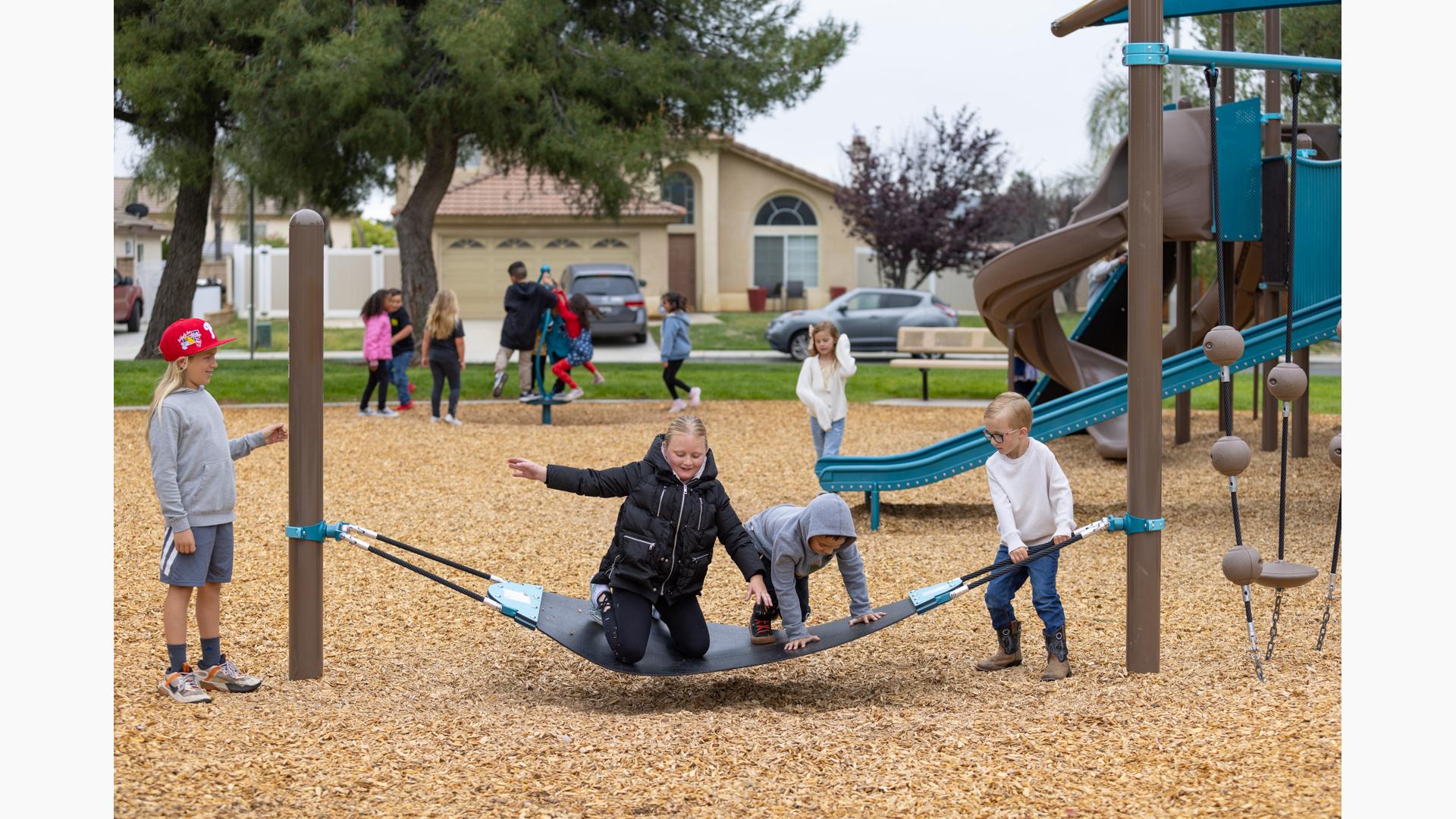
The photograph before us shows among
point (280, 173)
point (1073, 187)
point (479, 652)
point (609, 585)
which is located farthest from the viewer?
point (1073, 187)

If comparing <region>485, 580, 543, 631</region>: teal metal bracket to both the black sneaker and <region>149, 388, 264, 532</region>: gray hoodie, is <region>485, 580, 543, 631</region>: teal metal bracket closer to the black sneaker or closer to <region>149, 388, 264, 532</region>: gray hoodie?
the black sneaker

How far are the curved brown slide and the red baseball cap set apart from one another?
614 cm

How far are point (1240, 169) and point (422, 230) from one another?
1355 centimetres

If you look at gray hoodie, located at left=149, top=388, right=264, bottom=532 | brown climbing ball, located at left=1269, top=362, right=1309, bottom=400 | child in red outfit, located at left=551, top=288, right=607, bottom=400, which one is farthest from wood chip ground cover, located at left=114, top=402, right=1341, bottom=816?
child in red outfit, located at left=551, top=288, right=607, bottom=400

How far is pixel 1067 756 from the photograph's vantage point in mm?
4324

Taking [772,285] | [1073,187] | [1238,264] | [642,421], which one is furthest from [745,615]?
[1073,187]

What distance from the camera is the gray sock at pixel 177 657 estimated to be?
5020mm

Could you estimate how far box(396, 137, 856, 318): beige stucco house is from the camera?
1471 inches

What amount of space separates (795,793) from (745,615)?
260cm

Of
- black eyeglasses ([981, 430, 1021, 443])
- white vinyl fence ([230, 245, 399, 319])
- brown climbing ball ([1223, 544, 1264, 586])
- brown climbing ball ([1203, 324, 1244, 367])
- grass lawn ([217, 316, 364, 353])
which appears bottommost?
brown climbing ball ([1223, 544, 1264, 586])

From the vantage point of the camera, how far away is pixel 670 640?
5492 mm

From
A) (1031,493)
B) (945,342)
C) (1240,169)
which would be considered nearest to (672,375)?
(945,342)

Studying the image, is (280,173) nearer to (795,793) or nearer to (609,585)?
(609,585)

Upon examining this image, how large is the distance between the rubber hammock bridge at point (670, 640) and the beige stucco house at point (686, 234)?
1219 inches
